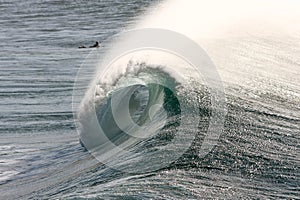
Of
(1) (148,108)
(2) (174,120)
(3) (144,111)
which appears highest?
(2) (174,120)

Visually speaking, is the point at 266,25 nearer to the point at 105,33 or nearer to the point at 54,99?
the point at 54,99

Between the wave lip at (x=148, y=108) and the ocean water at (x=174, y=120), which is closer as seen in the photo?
the ocean water at (x=174, y=120)

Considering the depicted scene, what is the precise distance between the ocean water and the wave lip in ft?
0.12

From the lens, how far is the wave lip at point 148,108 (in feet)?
37.6

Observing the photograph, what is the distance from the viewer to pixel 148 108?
48.4ft

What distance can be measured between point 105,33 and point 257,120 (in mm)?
21911

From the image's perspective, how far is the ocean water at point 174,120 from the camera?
389 inches

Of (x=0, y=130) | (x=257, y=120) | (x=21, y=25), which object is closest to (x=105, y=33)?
(x=21, y=25)

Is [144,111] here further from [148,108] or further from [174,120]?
[174,120]

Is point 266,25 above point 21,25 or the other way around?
above

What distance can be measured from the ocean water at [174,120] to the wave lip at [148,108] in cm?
4

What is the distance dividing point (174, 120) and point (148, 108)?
88.4 inches

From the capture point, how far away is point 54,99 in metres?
21.2

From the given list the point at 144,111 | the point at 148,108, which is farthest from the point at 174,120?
the point at 144,111
